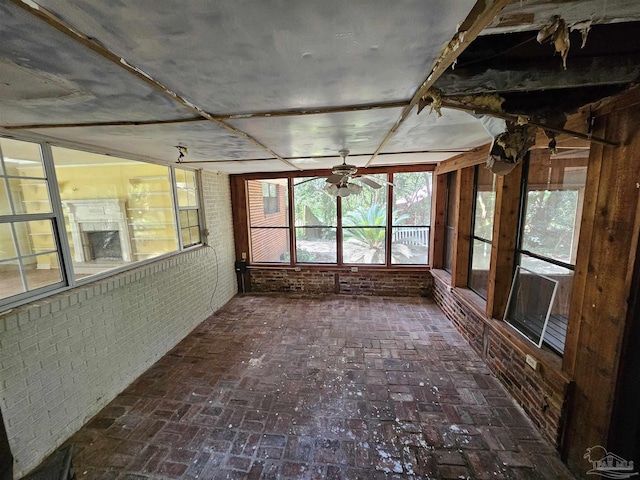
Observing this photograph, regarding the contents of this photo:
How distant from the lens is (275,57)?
100cm

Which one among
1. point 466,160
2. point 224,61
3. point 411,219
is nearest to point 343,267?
point 411,219

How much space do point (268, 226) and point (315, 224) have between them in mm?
995

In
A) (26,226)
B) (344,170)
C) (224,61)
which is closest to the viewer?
(224,61)

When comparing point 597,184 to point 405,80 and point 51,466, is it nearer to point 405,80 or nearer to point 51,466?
point 405,80

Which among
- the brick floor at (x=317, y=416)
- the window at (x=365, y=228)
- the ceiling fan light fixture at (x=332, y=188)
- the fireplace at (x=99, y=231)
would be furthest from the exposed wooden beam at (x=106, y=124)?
the window at (x=365, y=228)

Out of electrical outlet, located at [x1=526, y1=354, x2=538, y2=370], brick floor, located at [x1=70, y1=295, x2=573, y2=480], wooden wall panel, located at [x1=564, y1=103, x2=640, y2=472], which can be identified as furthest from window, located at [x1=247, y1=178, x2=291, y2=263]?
wooden wall panel, located at [x1=564, y1=103, x2=640, y2=472]

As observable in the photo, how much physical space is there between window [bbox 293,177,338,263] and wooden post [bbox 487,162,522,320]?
2.89 metres

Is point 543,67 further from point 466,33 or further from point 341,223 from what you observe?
point 341,223

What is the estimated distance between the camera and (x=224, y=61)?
3.38 feet

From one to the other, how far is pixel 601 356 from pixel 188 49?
8.81ft

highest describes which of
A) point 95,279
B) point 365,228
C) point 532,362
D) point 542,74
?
point 542,74

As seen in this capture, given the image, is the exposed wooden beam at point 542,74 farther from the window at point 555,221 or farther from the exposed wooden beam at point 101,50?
the exposed wooden beam at point 101,50

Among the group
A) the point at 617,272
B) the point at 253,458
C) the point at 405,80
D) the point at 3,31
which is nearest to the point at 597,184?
the point at 617,272

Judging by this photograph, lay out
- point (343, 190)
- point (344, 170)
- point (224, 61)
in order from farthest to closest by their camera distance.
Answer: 1. point (343, 190)
2. point (344, 170)
3. point (224, 61)
